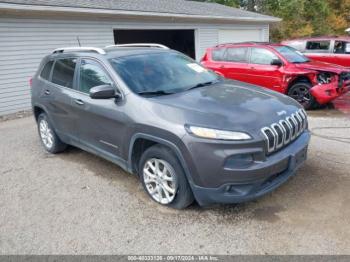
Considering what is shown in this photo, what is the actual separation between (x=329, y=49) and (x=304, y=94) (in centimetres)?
505

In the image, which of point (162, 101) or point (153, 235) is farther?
point (162, 101)

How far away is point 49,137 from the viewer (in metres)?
5.47

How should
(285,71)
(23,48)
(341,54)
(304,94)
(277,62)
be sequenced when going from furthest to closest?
(341,54), (23,48), (277,62), (285,71), (304,94)

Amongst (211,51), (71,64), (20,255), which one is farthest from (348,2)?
(20,255)

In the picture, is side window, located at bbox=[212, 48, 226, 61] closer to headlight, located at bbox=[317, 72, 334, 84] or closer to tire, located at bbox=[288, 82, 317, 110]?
tire, located at bbox=[288, 82, 317, 110]

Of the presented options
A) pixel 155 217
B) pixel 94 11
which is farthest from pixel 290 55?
pixel 155 217

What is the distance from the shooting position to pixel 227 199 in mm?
3059

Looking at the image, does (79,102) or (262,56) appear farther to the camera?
(262,56)

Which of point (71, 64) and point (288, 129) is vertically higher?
point (71, 64)

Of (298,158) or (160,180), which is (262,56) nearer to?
(298,158)

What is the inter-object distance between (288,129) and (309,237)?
105 cm

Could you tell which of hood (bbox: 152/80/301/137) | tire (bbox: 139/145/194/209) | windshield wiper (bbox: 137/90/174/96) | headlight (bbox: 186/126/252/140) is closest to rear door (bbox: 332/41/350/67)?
hood (bbox: 152/80/301/137)

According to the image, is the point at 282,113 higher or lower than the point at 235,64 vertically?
higher

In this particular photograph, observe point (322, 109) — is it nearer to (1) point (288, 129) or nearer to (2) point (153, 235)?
(1) point (288, 129)
